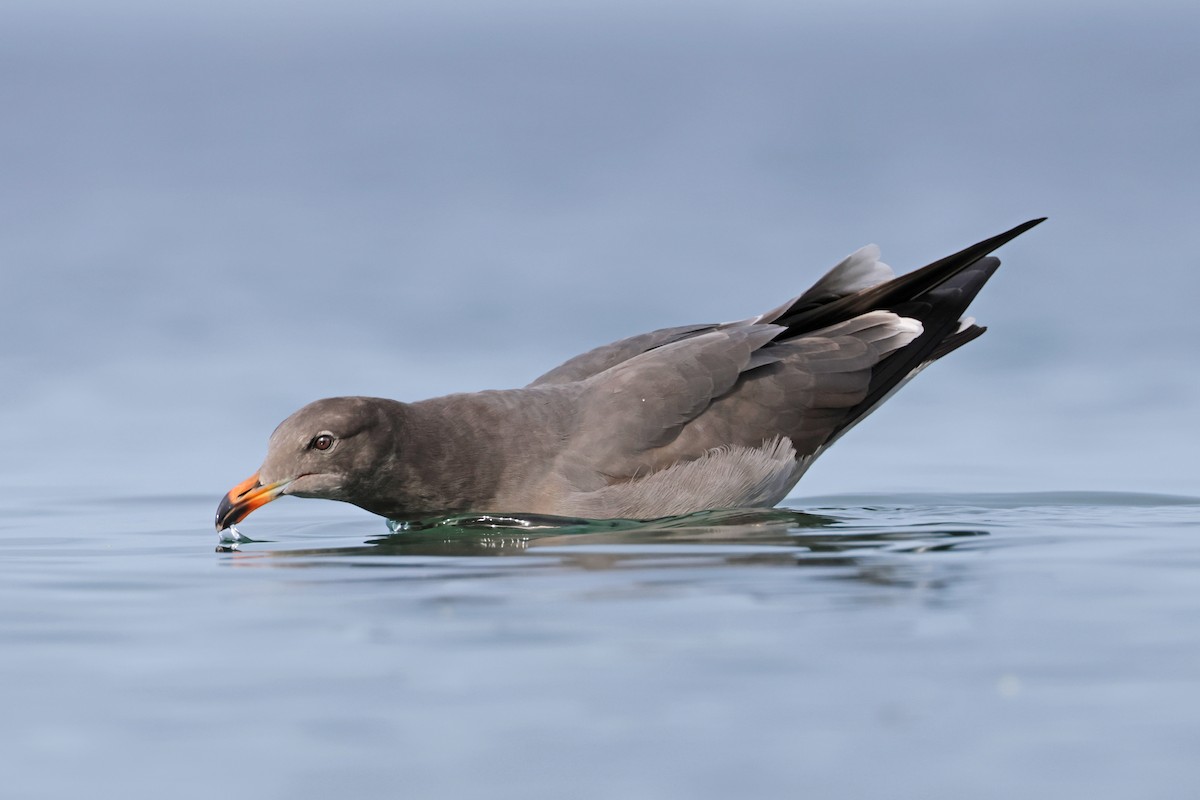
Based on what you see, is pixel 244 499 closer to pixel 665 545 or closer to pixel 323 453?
pixel 323 453

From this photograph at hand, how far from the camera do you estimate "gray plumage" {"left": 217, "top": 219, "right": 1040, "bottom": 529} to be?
9.35 m

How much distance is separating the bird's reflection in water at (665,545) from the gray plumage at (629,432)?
0.56 feet

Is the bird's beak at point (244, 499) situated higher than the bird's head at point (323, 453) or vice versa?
the bird's head at point (323, 453)

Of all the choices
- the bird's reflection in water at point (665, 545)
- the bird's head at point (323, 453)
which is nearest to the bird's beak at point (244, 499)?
the bird's head at point (323, 453)

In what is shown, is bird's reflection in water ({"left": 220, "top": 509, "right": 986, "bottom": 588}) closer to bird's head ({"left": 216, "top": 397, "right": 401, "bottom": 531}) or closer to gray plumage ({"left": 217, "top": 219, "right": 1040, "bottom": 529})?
gray plumage ({"left": 217, "top": 219, "right": 1040, "bottom": 529})

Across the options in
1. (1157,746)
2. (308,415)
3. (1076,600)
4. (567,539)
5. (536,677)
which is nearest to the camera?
(1157,746)

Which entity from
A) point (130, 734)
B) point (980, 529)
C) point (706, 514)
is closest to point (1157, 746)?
point (130, 734)

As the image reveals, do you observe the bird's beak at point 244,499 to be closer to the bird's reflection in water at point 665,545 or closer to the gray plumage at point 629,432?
the gray plumage at point 629,432

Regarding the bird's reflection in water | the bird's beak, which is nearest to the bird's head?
the bird's beak

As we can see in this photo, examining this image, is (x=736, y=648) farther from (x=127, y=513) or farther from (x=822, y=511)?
(x=127, y=513)

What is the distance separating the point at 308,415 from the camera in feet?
30.4

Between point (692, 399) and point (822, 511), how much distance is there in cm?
106

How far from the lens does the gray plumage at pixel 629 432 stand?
935cm

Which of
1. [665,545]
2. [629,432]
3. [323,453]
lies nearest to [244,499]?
[323,453]
